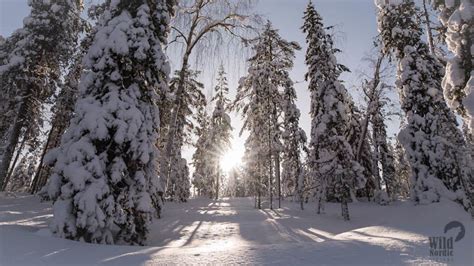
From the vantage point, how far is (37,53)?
17938 millimetres

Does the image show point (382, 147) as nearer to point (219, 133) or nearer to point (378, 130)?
point (378, 130)

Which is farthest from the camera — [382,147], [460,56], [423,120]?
[382,147]

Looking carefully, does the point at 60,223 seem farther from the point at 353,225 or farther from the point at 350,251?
the point at 353,225

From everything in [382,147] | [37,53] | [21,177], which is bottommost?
[21,177]

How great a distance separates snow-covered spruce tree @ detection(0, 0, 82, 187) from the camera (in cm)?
1714

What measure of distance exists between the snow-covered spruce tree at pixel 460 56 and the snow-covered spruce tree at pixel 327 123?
717cm

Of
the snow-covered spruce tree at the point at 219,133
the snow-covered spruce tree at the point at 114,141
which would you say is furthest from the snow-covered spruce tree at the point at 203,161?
the snow-covered spruce tree at the point at 114,141

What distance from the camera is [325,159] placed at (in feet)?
55.9

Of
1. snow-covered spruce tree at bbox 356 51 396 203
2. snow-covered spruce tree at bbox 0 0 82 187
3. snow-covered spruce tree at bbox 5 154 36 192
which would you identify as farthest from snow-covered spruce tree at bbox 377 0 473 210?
snow-covered spruce tree at bbox 5 154 36 192

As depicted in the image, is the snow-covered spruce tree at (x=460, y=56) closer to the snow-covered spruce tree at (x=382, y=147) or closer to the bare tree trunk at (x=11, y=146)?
the snow-covered spruce tree at (x=382, y=147)

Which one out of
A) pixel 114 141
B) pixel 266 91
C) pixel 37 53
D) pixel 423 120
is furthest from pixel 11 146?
pixel 423 120

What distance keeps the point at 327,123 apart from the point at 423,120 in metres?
5.03

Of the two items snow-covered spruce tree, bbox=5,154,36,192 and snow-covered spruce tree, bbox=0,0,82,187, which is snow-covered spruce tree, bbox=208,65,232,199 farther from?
snow-covered spruce tree, bbox=5,154,36,192

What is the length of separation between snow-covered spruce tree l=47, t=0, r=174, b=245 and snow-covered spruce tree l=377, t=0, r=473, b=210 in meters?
13.9
